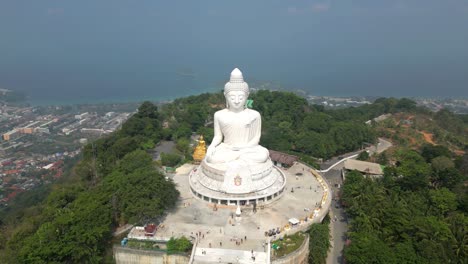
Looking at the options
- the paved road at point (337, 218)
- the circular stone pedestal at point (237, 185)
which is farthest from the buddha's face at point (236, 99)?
the paved road at point (337, 218)

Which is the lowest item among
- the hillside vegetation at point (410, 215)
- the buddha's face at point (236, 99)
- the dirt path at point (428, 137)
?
the dirt path at point (428, 137)

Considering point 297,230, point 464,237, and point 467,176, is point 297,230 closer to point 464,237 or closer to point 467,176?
point 464,237

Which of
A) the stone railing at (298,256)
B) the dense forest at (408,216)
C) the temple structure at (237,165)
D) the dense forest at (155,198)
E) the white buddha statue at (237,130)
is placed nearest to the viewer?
the dense forest at (408,216)

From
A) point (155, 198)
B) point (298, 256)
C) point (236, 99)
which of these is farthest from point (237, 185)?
point (298, 256)

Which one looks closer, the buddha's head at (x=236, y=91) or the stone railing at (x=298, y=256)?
the stone railing at (x=298, y=256)

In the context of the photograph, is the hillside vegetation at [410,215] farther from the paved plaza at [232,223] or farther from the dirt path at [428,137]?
the dirt path at [428,137]

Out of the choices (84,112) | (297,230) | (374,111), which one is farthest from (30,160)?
(374,111)

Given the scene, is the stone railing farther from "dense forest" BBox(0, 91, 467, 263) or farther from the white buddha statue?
the white buddha statue
